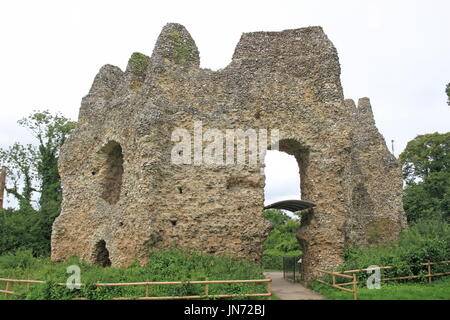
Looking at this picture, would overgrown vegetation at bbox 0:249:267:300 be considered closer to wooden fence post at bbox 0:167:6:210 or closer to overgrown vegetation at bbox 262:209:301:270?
wooden fence post at bbox 0:167:6:210

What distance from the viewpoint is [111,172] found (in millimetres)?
17750

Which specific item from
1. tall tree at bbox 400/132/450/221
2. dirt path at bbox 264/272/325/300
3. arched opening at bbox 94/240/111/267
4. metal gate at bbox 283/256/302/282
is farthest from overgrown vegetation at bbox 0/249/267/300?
tall tree at bbox 400/132/450/221

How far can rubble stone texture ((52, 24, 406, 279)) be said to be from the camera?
14.6 m

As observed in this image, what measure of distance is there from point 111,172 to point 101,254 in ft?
11.9

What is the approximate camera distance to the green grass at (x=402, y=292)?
37.6ft

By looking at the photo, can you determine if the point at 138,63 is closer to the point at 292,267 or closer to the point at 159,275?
the point at 159,275

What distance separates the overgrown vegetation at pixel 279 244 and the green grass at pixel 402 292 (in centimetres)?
1496

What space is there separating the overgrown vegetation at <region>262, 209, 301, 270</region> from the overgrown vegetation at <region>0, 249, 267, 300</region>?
15884 millimetres

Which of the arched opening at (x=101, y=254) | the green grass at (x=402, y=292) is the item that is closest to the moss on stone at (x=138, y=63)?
the arched opening at (x=101, y=254)

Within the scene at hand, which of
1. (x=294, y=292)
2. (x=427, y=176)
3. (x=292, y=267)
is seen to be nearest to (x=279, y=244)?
(x=427, y=176)

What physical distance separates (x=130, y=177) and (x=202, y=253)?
4050 millimetres

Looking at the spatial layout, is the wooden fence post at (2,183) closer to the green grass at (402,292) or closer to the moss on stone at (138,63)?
the moss on stone at (138,63)

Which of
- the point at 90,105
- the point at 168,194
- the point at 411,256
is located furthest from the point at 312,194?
the point at 90,105

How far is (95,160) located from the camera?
1755 cm
